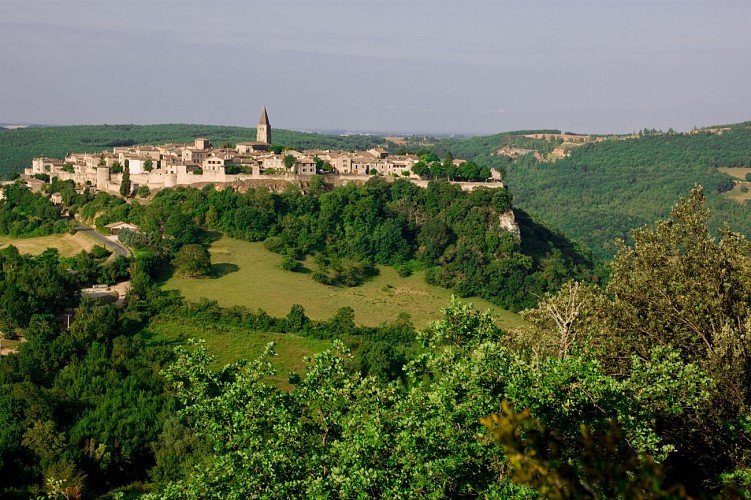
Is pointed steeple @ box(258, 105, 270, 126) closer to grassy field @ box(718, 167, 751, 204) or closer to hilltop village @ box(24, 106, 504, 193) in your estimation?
hilltop village @ box(24, 106, 504, 193)

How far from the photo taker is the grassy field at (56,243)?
4323 cm

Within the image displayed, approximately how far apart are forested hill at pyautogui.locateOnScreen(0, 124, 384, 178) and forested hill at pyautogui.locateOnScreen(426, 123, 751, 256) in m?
28.7

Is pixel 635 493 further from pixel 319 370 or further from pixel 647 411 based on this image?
pixel 319 370

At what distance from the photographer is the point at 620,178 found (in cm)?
12769

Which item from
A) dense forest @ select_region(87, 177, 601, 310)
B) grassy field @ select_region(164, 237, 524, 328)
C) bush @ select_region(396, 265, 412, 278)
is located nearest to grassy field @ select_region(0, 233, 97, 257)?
dense forest @ select_region(87, 177, 601, 310)

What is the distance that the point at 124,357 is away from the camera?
30.5 m

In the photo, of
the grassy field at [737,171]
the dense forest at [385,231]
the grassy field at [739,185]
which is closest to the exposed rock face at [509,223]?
the dense forest at [385,231]

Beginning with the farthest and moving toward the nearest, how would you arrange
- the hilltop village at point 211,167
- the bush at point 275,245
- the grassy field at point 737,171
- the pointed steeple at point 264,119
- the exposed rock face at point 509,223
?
1. the grassy field at point 737,171
2. the pointed steeple at point 264,119
3. the hilltop village at point 211,167
4. the exposed rock face at point 509,223
5. the bush at point 275,245

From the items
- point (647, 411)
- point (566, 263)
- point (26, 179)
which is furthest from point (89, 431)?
point (26, 179)

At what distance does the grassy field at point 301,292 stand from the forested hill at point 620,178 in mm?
43954

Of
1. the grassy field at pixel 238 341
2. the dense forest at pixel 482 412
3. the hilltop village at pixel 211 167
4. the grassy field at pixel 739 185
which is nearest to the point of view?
the dense forest at pixel 482 412

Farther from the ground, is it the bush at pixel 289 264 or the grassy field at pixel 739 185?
the grassy field at pixel 739 185

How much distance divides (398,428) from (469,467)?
126 cm

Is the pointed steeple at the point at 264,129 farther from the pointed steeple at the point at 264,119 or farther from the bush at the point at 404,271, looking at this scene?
the bush at the point at 404,271
